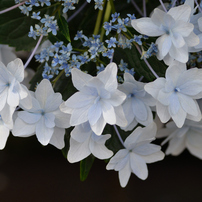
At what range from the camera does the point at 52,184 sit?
971 mm

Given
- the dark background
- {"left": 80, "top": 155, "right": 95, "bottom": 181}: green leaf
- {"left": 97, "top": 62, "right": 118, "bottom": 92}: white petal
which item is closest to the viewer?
{"left": 97, "top": 62, "right": 118, "bottom": 92}: white petal

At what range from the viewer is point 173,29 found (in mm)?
292

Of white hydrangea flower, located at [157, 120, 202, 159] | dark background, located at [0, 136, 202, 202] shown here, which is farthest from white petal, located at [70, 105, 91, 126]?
dark background, located at [0, 136, 202, 202]

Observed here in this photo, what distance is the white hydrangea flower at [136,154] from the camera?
1.11 ft

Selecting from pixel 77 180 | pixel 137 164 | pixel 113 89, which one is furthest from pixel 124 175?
pixel 77 180

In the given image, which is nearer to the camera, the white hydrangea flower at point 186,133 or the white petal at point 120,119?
the white petal at point 120,119

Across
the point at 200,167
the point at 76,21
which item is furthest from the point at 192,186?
the point at 76,21

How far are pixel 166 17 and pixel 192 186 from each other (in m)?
0.82

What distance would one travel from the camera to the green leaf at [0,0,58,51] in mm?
399

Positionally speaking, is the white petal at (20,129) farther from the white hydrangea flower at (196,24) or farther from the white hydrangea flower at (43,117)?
the white hydrangea flower at (196,24)

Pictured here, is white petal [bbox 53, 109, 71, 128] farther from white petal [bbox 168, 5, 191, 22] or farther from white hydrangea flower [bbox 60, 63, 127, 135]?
white petal [bbox 168, 5, 191, 22]

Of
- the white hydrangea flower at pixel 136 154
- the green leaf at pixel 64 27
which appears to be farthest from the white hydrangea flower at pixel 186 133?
the green leaf at pixel 64 27

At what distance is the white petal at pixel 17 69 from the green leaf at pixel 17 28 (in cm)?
13

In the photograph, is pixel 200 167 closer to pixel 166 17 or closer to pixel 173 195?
pixel 173 195
